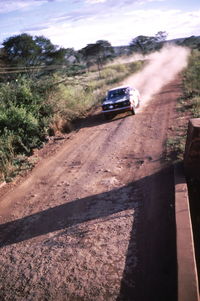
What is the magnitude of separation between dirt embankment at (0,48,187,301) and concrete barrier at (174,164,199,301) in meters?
0.24

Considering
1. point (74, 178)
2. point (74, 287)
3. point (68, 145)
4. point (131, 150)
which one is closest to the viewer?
point (74, 287)

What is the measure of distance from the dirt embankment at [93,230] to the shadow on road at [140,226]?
0.01m

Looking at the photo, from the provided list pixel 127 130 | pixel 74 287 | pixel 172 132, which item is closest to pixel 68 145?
pixel 127 130

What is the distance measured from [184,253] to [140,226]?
1079 mm

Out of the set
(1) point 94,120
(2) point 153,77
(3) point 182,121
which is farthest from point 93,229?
(2) point 153,77

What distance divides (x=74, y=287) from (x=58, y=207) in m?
2.19

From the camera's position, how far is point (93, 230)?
4.53m

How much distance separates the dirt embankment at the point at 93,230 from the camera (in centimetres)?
348

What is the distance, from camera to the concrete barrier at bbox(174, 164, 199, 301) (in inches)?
115

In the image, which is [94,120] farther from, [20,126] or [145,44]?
[145,44]

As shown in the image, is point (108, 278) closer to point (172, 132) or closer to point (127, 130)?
point (172, 132)

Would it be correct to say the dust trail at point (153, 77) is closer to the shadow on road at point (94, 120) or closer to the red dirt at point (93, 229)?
the shadow on road at point (94, 120)

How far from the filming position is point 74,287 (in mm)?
3496

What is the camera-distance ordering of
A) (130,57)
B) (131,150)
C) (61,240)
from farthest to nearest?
(130,57), (131,150), (61,240)
